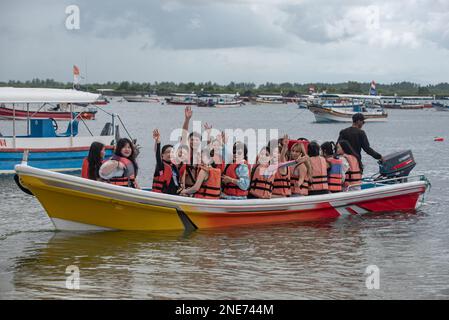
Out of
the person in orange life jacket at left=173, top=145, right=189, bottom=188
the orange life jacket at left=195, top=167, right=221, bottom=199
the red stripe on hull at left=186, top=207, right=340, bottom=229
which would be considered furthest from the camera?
the red stripe on hull at left=186, top=207, right=340, bottom=229

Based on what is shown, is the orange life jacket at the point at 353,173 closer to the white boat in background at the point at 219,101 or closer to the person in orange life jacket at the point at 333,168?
the person in orange life jacket at the point at 333,168

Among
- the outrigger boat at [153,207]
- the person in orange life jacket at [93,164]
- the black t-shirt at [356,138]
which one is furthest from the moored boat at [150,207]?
the black t-shirt at [356,138]

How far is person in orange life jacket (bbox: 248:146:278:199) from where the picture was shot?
13594 millimetres

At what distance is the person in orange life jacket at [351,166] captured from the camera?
1520cm

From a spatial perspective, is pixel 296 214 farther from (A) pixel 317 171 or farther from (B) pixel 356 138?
(B) pixel 356 138

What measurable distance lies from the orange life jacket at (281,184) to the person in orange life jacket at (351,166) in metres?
1.62

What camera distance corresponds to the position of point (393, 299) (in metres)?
9.88

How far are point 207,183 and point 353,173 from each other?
362 centimetres

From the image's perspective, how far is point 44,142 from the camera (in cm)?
2264

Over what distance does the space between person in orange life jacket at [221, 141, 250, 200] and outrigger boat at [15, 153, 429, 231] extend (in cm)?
26

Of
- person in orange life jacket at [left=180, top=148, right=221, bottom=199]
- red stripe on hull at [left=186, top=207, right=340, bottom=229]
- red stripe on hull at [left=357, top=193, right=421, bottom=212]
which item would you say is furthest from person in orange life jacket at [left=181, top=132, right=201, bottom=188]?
red stripe on hull at [left=357, top=193, right=421, bottom=212]

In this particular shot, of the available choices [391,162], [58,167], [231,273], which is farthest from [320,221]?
[58,167]

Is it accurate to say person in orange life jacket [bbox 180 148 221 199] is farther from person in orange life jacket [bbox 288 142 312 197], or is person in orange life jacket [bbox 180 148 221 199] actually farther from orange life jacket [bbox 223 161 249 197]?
person in orange life jacket [bbox 288 142 312 197]
